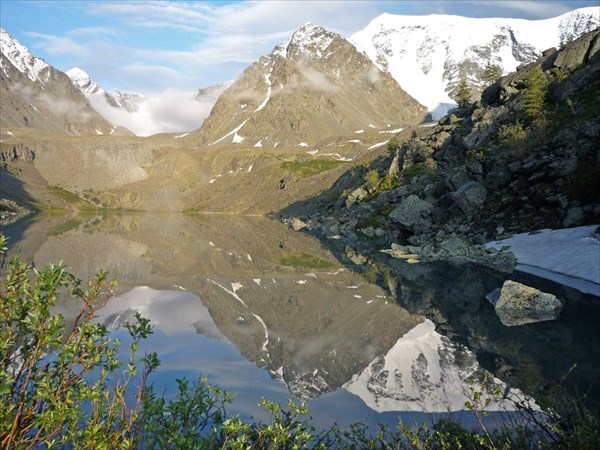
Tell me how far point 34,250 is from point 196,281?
27.2 meters

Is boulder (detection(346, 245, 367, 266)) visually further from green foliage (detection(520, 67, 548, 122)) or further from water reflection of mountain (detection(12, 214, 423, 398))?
green foliage (detection(520, 67, 548, 122))

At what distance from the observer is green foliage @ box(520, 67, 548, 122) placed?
60.4 metres

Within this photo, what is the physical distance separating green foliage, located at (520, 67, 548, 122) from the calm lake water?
114 feet

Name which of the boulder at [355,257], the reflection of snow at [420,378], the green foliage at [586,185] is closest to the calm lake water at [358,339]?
the reflection of snow at [420,378]

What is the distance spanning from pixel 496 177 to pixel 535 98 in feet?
63.4

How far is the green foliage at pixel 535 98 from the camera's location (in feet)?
198

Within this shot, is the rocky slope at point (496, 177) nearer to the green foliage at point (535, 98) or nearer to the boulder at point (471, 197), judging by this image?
the boulder at point (471, 197)

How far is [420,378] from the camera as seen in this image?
49.9 ft

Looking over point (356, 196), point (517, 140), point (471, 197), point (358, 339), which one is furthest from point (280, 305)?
point (356, 196)

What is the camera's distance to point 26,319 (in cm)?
501

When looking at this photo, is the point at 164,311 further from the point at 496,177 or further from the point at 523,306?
the point at 496,177

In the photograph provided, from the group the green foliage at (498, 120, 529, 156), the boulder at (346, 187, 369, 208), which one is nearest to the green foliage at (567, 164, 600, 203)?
the green foliage at (498, 120, 529, 156)

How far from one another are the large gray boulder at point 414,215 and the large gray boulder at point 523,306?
108ft

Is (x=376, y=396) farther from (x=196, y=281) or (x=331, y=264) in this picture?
(x=331, y=264)
